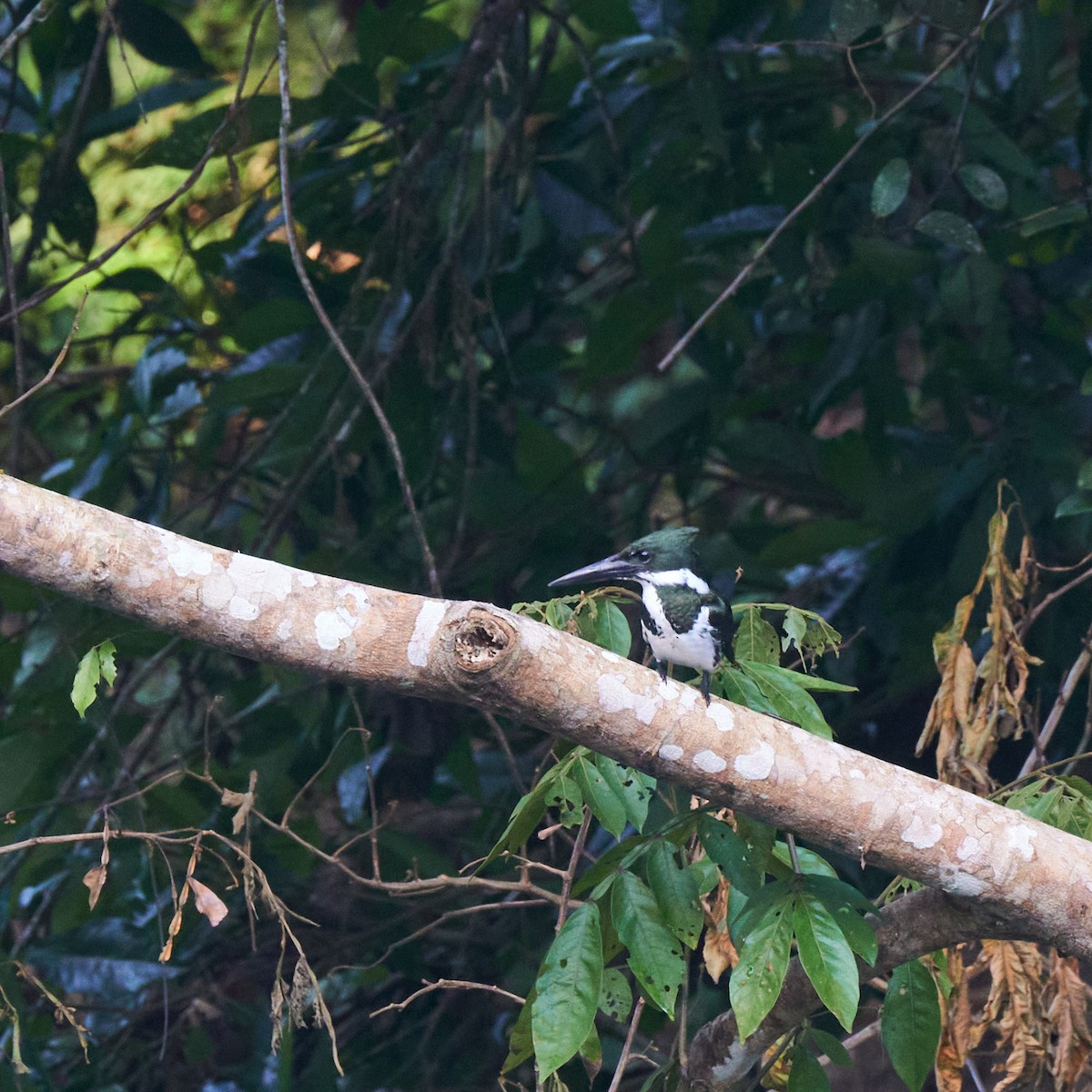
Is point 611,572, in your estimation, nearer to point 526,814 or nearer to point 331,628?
point 526,814

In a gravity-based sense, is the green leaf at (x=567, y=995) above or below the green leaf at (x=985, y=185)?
below

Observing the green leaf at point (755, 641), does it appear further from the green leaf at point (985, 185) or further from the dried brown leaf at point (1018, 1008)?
the green leaf at point (985, 185)

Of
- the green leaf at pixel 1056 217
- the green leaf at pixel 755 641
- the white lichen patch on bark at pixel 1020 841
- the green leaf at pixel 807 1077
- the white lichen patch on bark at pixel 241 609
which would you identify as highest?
the white lichen patch on bark at pixel 241 609

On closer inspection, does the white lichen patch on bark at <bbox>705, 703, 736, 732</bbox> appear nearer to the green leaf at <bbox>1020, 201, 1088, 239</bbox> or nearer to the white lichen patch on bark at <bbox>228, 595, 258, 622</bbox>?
the white lichen patch on bark at <bbox>228, 595, 258, 622</bbox>

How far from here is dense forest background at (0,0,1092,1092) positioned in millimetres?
2928

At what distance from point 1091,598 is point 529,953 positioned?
→ 5.09ft

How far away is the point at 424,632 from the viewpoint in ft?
4.97

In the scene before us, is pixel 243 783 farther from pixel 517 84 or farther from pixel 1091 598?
pixel 1091 598

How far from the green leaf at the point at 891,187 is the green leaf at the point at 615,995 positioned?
5.13 feet

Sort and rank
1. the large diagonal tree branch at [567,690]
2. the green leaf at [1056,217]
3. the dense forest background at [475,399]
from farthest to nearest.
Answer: the dense forest background at [475,399] → the green leaf at [1056,217] → the large diagonal tree branch at [567,690]

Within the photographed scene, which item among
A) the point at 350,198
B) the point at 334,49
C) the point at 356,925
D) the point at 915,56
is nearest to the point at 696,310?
the point at 350,198

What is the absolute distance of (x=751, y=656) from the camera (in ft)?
6.50

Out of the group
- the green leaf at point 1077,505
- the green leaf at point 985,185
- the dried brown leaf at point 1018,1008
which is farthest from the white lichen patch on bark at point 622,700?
the green leaf at point 985,185

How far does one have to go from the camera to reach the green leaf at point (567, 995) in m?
1.61
